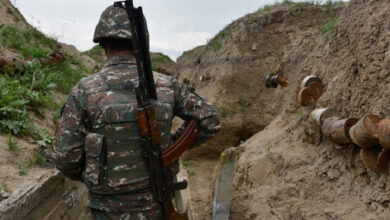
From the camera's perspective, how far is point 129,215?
2.44 metres

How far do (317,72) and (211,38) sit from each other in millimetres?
9260

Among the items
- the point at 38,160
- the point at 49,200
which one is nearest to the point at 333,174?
the point at 49,200

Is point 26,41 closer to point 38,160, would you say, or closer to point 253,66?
point 38,160

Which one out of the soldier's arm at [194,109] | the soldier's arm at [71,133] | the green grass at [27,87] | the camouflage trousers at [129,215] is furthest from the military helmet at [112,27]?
the green grass at [27,87]

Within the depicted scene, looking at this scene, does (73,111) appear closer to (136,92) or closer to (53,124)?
(136,92)

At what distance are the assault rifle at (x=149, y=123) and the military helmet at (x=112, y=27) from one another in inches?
6.2

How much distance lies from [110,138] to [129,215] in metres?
0.54

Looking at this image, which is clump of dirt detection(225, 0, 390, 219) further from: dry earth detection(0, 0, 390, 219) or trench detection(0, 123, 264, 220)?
trench detection(0, 123, 264, 220)

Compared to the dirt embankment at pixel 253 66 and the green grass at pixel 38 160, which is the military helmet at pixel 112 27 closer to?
the green grass at pixel 38 160

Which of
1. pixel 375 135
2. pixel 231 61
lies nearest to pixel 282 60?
pixel 231 61

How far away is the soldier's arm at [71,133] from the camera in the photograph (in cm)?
240

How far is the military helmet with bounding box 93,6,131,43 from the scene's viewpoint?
2508 mm

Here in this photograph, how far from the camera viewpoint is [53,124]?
500cm

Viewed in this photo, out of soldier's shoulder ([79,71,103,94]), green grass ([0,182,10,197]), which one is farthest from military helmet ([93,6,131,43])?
green grass ([0,182,10,197])
